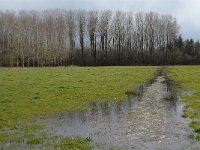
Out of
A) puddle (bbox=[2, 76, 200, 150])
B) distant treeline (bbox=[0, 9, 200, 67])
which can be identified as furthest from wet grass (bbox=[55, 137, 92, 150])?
distant treeline (bbox=[0, 9, 200, 67])

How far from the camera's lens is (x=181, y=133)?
15922 mm

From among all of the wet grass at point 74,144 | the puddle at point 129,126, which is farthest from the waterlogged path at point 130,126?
the wet grass at point 74,144

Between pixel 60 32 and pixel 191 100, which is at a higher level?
pixel 60 32

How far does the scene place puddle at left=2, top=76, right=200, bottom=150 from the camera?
14148 millimetres

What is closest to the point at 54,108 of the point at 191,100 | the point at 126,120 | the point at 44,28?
the point at 126,120

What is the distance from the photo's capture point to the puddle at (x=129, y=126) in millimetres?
14148

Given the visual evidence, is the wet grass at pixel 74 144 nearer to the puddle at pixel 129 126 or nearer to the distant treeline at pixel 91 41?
the puddle at pixel 129 126

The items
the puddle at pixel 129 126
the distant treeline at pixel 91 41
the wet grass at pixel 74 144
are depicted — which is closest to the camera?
the wet grass at pixel 74 144

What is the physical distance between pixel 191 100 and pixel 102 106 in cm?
788

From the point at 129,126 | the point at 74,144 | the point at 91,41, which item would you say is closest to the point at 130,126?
the point at 129,126

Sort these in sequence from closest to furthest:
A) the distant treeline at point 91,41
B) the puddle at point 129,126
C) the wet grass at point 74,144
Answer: the wet grass at point 74,144 < the puddle at point 129,126 < the distant treeline at point 91,41

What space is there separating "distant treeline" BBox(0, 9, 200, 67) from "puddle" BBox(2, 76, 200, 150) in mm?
86717

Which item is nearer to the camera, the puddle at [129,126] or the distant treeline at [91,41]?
the puddle at [129,126]

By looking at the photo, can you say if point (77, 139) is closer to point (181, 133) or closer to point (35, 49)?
point (181, 133)
